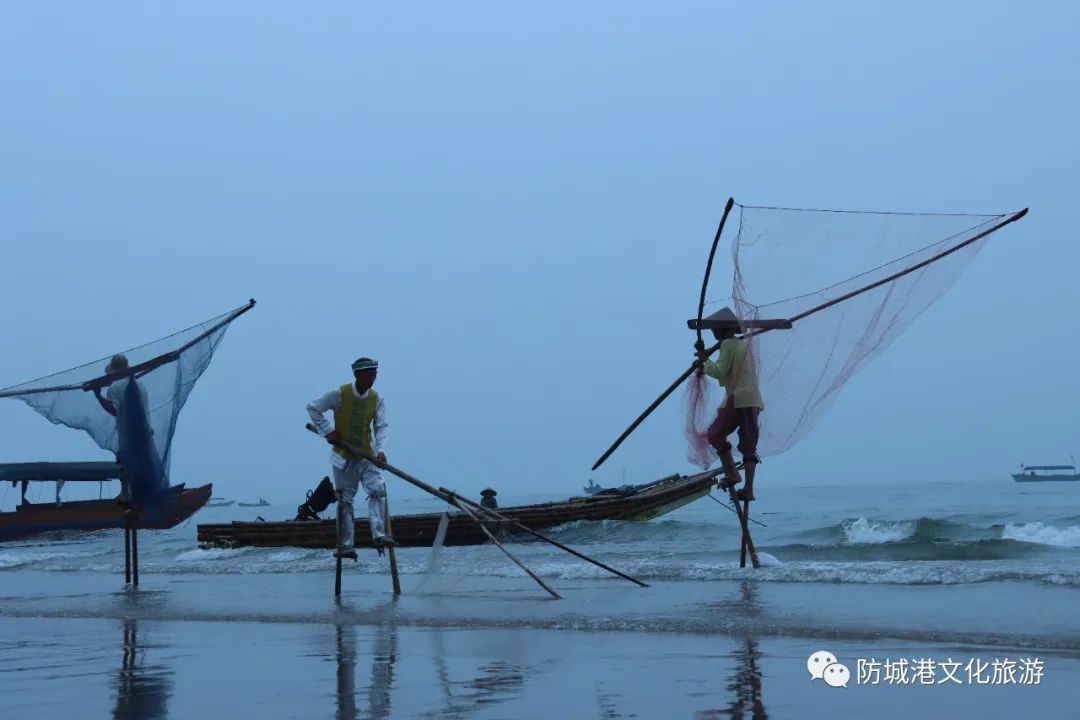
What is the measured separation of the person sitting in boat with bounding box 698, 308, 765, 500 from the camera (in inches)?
392

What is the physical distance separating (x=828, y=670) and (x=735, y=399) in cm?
463

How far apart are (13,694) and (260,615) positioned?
367 centimetres

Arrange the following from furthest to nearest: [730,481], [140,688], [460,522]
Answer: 1. [460,522]
2. [730,481]
3. [140,688]

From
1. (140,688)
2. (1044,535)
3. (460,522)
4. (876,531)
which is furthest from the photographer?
(876,531)

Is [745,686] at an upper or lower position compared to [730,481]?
lower

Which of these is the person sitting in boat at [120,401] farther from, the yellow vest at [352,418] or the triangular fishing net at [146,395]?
the yellow vest at [352,418]

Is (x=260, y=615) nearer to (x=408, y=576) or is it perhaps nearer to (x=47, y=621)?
(x=47, y=621)

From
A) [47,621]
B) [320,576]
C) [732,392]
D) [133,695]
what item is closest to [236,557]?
[320,576]

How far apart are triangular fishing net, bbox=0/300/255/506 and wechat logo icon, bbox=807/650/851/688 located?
7359mm

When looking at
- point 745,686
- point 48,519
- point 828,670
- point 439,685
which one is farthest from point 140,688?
point 48,519

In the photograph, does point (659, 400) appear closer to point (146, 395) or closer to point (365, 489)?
point (365, 489)

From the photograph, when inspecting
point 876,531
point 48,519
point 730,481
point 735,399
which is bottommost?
point 876,531

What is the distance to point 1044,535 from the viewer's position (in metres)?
18.1

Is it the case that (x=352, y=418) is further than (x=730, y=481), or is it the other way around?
(x=730, y=481)
